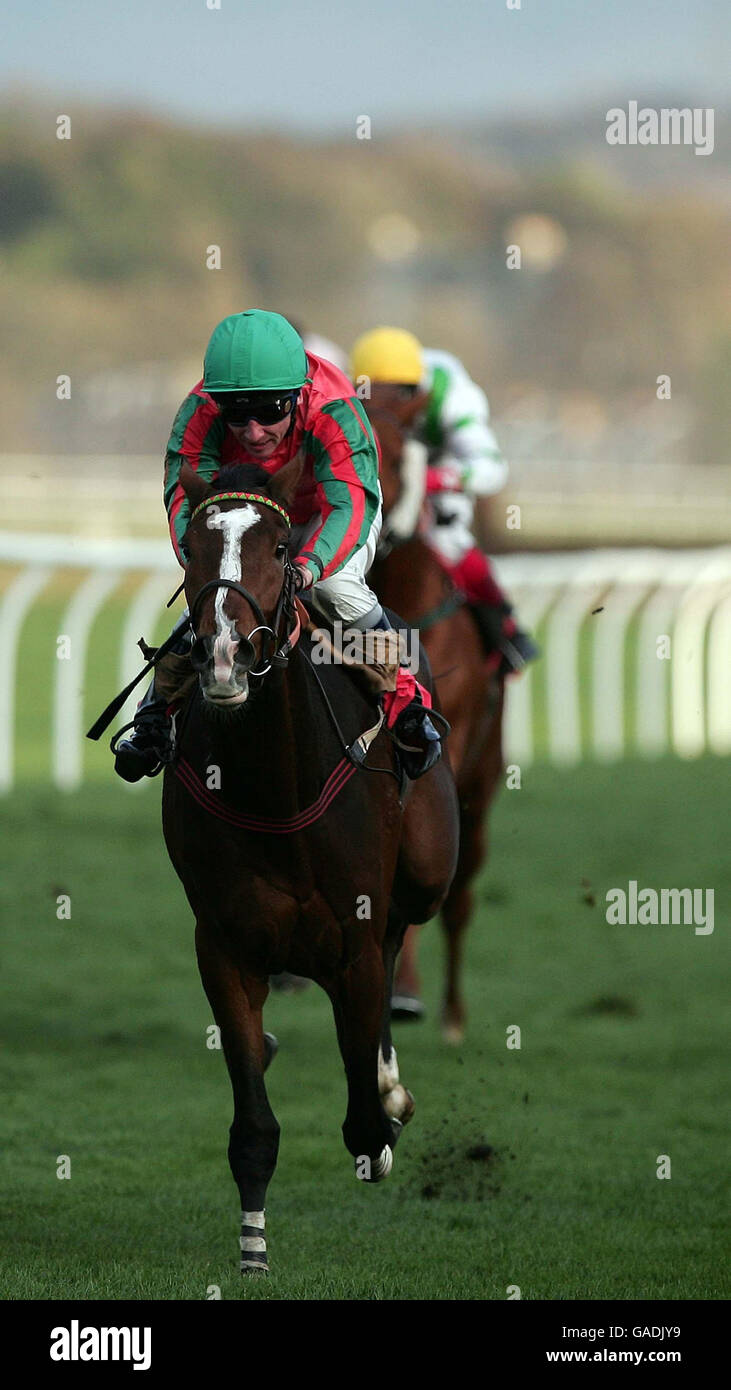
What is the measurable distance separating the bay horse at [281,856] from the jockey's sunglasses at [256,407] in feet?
0.92

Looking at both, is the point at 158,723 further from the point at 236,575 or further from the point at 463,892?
the point at 463,892

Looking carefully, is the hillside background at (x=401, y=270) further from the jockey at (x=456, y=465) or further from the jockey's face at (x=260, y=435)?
the jockey's face at (x=260, y=435)

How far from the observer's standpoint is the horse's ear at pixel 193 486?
353 centimetres

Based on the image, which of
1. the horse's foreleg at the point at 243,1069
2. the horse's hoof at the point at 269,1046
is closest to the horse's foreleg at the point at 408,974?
the horse's hoof at the point at 269,1046

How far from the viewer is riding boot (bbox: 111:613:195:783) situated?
3.94 m

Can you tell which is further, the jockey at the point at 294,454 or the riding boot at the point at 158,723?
the riding boot at the point at 158,723

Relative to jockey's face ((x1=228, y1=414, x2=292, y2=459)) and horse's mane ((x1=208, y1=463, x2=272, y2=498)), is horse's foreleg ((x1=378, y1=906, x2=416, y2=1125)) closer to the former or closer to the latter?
jockey's face ((x1=228, y1=414, x2=292, y2=459))

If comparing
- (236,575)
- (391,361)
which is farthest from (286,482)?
(391,361)

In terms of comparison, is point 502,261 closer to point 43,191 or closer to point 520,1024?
point 43,191

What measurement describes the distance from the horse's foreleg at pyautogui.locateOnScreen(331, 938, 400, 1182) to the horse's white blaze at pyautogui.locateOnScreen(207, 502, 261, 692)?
2.83 feet

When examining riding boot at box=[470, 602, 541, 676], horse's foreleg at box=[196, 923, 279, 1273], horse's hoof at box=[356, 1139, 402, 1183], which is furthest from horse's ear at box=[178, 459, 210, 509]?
riding boot at box=[470, 602, 541, 676]

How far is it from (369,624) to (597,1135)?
5.59ft

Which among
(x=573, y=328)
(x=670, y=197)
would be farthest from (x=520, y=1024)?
(x=670, y=197)

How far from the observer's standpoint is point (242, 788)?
3.80 m
